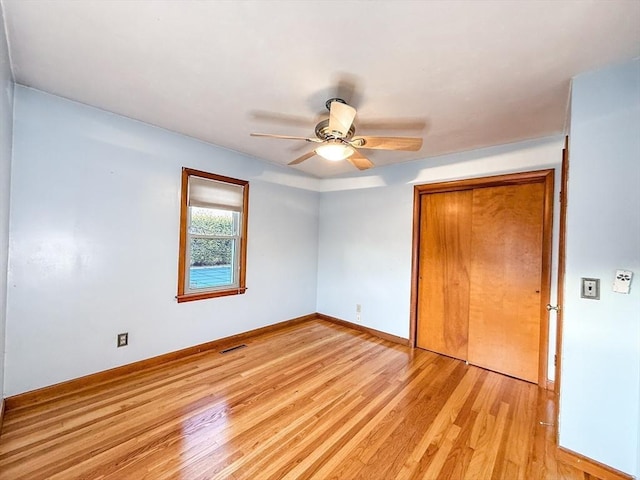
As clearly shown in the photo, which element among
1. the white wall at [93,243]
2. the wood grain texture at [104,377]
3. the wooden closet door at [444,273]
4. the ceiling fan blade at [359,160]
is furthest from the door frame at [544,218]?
the wood grain texture at [104,377]

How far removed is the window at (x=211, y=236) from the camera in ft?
9.84

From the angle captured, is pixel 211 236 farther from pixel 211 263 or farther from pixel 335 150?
pixel 335 150

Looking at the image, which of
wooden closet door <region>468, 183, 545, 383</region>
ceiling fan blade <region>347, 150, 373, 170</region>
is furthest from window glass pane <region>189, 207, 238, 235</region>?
wooden closet door <region>468, 183, 545, 383</region>

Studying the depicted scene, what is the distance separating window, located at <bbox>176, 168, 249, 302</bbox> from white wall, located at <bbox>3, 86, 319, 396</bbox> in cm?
10

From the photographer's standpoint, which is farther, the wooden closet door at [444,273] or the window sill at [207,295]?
the wooden closet door at [444,273]

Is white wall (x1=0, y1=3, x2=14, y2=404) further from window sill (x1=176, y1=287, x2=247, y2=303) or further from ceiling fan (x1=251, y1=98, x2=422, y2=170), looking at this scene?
ceiling fan (x1=251, y1=98, x2=422, y2=170)

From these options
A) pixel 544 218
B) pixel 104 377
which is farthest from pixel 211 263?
pixel 544 218

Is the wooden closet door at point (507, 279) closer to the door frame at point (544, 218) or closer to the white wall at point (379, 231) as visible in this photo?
the door frame at point (544, 218)

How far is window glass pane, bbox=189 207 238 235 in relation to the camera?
312 centimetres

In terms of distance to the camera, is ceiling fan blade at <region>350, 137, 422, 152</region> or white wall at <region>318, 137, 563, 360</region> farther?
white wall at <region>318, 137, 563, 360</region>

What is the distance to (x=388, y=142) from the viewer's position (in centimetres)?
212

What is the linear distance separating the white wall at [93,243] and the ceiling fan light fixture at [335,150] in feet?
5.46

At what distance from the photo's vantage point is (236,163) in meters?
3.44

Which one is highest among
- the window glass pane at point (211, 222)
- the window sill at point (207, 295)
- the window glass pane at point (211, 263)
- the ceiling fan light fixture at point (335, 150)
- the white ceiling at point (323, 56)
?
the white ceiling at point (323, 56)
